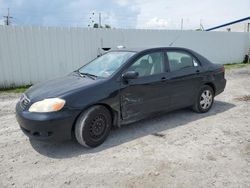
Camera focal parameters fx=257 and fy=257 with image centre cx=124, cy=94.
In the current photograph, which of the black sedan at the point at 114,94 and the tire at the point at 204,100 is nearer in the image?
the black sedan at the point at 114,94

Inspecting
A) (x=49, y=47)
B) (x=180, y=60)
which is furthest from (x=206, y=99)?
(x=49, y=47)

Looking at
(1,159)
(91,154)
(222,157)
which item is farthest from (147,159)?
(1,159)

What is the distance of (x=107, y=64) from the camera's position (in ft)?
16.1

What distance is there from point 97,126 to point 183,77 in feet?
7.30

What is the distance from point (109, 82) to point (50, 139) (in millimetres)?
1294

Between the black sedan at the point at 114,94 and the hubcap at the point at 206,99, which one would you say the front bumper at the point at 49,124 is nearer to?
the black sedan at the point at 114,94

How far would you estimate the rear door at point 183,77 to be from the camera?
5.20 m

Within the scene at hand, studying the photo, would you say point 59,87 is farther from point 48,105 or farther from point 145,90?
point 145,90

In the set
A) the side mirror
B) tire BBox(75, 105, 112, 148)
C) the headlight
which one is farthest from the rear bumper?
the headlight

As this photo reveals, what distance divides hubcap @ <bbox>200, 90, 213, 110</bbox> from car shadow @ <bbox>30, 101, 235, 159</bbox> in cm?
18

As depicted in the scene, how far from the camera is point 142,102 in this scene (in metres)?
4.69

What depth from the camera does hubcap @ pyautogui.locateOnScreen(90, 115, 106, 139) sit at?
4.08 metres

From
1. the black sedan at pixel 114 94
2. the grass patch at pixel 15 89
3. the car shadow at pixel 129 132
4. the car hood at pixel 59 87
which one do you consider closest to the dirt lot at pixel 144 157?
the car shadow at pixel 129 132

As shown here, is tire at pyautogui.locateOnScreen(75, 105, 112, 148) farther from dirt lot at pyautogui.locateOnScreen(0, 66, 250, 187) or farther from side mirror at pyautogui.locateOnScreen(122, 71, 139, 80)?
side mirror at pyautogui.locateOnScreen(122, 71, 139, 80)
